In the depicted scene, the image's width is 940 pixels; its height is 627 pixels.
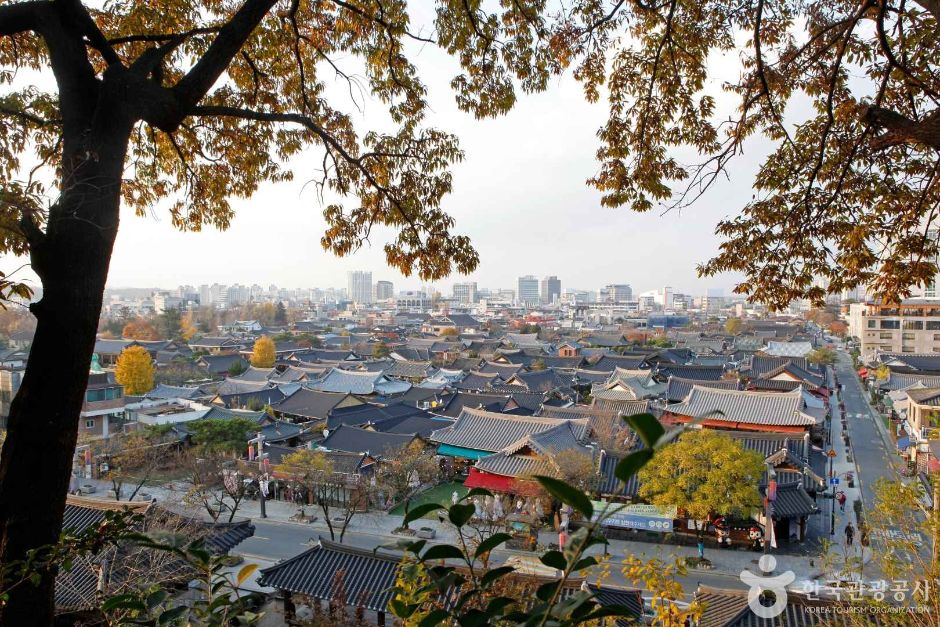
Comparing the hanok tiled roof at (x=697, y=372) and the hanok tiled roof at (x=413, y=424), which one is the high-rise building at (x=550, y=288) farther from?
the hanok tiled roof at (x=413, y=424)

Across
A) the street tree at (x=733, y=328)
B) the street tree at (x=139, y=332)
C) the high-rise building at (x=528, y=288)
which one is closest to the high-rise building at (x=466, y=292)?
the high-rise building at (x=528, y=288)

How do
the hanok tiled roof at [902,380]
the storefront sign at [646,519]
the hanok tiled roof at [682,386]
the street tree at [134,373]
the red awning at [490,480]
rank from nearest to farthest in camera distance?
the storefront sign at [646,519]
the red awning at [490,480]
the hanok tiled roof at [682,386]
the street tree at [134,373]
the hanok tiled roof at [902,380]

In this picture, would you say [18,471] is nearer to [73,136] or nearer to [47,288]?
[47,288]

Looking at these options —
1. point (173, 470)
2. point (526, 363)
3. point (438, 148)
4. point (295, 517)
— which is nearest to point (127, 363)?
point (173, 470)

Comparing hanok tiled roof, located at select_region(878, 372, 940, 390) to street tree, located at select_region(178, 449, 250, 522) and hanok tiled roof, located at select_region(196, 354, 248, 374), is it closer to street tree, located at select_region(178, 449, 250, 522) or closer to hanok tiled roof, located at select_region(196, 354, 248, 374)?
street tree, located at select_region(178, 449, 250, 522)

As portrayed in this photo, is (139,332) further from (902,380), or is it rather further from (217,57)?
(217,57)

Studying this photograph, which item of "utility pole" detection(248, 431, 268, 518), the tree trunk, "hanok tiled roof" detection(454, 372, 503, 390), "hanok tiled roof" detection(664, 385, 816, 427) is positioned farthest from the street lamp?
"hanok tiled roof" detection(454, 372, 503, 390)
